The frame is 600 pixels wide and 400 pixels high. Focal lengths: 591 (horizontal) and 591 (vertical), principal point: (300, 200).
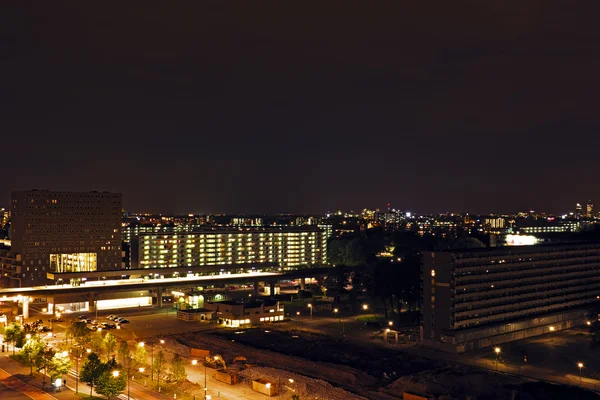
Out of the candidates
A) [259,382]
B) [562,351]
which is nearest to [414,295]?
[562,351]

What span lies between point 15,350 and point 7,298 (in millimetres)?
19714

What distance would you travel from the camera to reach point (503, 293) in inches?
2165

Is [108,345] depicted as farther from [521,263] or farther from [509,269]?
[521,263]

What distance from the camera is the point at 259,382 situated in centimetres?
3797

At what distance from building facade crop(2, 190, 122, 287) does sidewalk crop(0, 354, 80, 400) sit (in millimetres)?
47226

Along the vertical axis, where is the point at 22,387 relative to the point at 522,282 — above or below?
below

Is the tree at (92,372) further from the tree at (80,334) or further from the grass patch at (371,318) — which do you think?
the grass patch at (371,318)

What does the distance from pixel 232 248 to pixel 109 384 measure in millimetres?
76252

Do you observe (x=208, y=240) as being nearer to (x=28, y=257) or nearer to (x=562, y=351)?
(x=28, y=257)

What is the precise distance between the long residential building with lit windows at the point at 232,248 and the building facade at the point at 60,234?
24.6ft

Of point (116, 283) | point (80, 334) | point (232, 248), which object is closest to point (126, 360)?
point (80, 334)

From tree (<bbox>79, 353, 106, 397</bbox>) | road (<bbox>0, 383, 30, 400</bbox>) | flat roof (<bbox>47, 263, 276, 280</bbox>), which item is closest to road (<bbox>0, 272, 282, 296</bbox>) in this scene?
flat roof (<bbox>47, 263, 276, 280</bbox>)

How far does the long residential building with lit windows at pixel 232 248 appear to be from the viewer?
100688 millimetres

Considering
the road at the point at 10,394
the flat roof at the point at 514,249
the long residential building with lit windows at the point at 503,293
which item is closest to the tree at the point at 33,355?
the road at the point at 10,394
